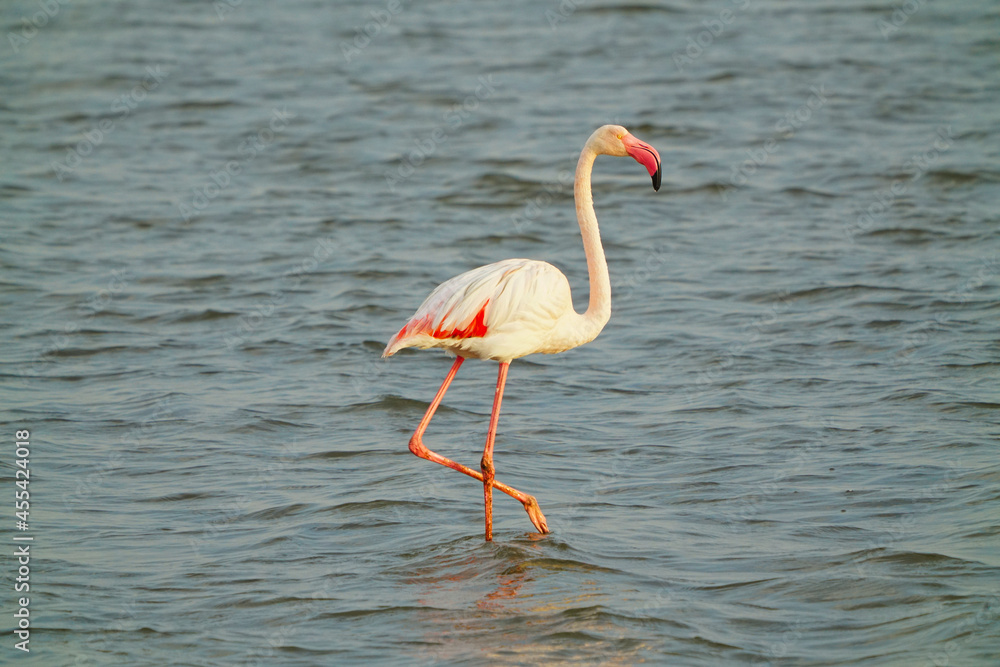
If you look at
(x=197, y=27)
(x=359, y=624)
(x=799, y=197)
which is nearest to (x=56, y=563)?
Answer: (x=359, y=624)

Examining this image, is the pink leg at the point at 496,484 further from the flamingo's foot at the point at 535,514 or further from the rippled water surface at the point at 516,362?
the rippled water surface at the point at 516,362

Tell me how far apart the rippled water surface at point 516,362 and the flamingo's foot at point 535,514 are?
108 millimetres

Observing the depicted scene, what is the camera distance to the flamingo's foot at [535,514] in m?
6.88

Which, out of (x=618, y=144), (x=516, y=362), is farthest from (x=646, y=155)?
(x=516, y=362)

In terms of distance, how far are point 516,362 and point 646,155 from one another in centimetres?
380

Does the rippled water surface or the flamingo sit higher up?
the flamingo

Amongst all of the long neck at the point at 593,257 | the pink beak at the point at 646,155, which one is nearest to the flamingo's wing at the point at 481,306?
the long neck at the point at 593,257

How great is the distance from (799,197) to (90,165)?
9.77 meters

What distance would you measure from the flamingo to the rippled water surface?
847mm

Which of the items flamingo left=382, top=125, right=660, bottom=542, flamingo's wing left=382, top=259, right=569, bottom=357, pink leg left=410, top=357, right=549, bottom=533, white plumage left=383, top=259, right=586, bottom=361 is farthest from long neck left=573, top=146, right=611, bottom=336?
pink leg left=410, top=357, right=549, bottom=533

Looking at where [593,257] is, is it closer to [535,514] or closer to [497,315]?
[497,315]

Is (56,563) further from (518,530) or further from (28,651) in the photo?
(518,530)

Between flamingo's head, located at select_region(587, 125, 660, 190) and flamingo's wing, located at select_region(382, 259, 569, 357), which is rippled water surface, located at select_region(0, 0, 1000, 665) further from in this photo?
flamingo's head, located at select_region(587, 125, 660, 190)

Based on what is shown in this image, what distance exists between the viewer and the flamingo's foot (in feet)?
22.6
